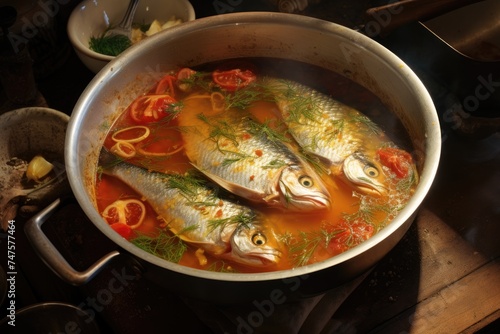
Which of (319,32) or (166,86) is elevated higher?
(319,32)

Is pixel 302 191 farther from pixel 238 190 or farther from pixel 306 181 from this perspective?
pixel 238 190

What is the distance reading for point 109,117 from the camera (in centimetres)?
228

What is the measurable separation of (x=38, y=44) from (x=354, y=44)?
193 cm

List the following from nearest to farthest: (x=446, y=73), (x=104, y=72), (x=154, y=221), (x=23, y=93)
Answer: (x=154, y=221) < (x=104, y=72) < (x=446, y=73) < (x=23, y=93)

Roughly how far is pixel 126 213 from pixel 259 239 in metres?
0.58

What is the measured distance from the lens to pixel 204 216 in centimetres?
184

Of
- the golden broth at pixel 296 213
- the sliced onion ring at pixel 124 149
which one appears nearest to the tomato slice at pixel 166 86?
the golden broth at pixel 296 213

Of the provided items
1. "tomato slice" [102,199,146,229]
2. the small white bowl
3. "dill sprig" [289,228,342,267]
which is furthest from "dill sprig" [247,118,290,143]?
the small white bowl

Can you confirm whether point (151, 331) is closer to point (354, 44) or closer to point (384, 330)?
point (384, 330)

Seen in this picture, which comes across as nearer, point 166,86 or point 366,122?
point 366,122

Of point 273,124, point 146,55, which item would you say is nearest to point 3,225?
point 146,55

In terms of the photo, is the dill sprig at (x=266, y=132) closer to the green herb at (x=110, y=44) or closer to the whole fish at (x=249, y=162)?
the whole fish at (x=249, y=162)

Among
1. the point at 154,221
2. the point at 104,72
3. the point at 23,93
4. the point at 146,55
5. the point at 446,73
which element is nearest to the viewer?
the point at 154,221

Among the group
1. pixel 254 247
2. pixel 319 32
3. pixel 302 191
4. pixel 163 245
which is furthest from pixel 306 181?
pixel 319 32
